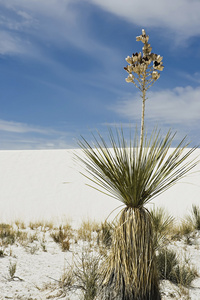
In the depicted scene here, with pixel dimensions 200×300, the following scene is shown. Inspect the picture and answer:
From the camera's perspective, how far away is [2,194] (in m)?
15.7

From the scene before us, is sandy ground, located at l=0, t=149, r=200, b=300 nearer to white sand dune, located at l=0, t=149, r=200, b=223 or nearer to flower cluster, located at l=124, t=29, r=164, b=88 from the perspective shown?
white sand dune, located at l=0, t=149, r=200, b=223

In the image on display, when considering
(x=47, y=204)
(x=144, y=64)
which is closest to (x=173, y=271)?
(x=144, y=64)

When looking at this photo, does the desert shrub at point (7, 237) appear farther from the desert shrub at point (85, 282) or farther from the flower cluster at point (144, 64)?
the flower cluster at point (144, 64)

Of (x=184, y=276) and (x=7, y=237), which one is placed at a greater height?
(x=7, y=237)

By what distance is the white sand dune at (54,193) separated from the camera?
12633 millimetres

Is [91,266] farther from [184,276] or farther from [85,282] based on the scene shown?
[184,276]

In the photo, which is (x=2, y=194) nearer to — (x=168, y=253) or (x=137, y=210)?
(x=168, y=253)

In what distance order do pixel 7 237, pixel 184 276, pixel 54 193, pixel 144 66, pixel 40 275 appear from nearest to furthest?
pixel 144 66
pixel 184 276
pixel 40 275
pixel 7 237
pixel 54 193

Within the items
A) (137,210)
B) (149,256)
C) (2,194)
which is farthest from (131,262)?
(2,194)

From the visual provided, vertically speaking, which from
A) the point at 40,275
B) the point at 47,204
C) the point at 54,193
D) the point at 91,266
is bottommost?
the point at 40,275

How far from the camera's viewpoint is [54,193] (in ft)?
52.5

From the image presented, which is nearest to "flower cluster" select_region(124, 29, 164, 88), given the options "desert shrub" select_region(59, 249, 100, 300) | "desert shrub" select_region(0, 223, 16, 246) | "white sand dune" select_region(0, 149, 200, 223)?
"desert shrub" select_region(59, 249, 100, 300)

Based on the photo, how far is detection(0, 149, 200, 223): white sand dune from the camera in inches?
497

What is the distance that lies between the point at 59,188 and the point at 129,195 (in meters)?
14.8
